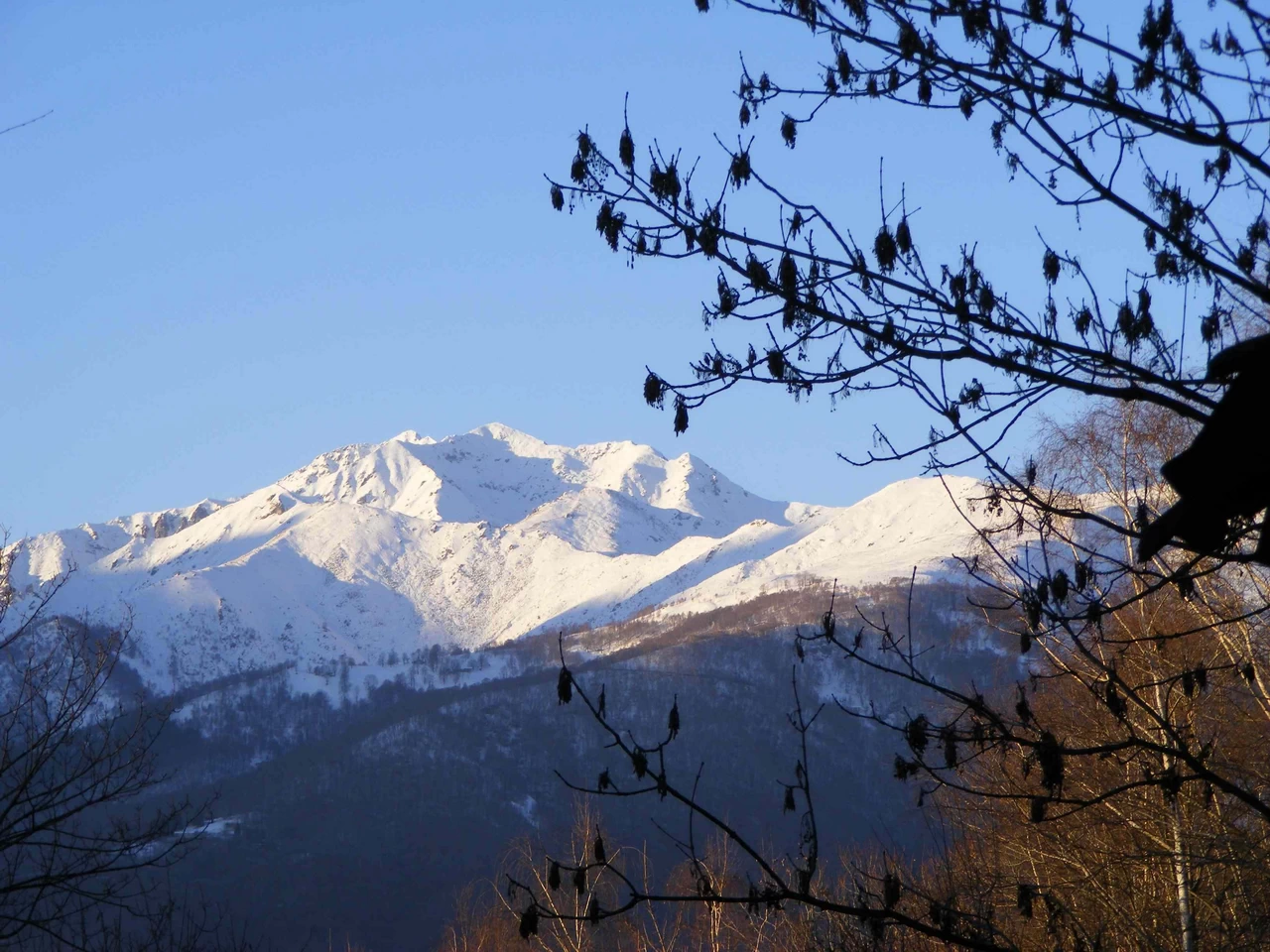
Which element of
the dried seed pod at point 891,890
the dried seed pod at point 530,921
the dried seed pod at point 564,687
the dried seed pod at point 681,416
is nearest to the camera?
the dried seed pod at point 530,921

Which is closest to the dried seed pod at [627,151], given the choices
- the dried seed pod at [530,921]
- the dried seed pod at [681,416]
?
the dried seed pod at [681,416]

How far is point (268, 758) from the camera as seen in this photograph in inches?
6993

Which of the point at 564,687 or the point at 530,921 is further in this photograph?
the point at 564,687

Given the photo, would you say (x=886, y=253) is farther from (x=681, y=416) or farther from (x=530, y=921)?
(x=530, y=921)

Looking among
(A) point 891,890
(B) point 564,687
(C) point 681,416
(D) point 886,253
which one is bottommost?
(A) point 891,890

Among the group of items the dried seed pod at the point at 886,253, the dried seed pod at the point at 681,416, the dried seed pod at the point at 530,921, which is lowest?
the dried seed pod at the point at 530,921

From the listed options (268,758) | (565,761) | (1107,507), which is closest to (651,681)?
(565,761)

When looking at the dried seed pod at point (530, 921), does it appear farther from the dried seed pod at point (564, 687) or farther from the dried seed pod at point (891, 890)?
the dried seed pod at point (891, 890)

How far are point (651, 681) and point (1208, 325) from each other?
466ft

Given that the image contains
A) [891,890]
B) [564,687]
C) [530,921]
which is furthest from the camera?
[891,890]

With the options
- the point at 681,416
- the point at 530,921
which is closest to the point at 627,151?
the point at 681,416

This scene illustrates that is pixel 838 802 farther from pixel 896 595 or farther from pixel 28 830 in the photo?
pixel 28 830

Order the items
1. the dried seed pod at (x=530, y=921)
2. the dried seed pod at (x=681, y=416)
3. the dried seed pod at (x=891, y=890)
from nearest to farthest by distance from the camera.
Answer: the dried seed pod at (x=530, y=921) < the dried seed pod at (x=891, y=890) < the dried seed pod at (x=681, y=416)

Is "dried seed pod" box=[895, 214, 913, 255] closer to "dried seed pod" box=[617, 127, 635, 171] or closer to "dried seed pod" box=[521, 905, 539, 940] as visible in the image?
"dried seed pod" box=[617, 127, 635, 171]
